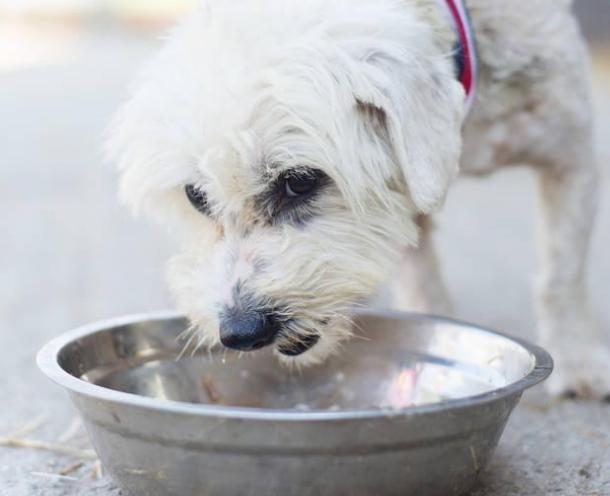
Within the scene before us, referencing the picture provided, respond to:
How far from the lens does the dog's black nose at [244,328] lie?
2412 mm

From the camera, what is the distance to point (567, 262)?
3.47 metres

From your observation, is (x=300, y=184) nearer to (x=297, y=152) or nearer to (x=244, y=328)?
(x=297, y=152)

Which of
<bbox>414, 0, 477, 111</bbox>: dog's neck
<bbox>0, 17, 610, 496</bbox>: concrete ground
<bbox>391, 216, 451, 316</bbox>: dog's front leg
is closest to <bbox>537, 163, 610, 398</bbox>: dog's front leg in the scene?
<bbox>0, 17, 610, 496</bbox>: concrete ground

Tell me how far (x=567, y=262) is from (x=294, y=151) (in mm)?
1299

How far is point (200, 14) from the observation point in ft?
9.34

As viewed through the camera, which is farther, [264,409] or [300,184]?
[300,184]

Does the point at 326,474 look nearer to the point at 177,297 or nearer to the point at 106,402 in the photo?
the point at 106,402

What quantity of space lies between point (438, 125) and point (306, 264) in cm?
48

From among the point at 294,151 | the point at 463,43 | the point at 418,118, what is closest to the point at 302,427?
the point at 294,151

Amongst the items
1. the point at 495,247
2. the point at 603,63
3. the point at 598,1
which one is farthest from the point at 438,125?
the point at 603,63

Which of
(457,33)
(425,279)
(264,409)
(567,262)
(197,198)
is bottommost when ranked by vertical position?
(425,279)

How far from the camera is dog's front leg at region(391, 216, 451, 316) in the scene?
3912 mm

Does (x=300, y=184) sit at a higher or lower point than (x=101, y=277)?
higher

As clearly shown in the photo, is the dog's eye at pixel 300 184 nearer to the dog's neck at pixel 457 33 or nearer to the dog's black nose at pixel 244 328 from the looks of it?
the dog's black nose at pixel 244 328
